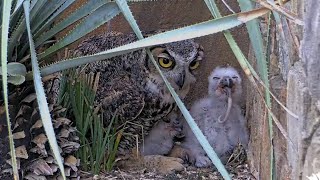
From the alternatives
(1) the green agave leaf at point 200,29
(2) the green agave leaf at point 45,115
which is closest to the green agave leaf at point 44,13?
(2) the green agave leaf at point 45,115

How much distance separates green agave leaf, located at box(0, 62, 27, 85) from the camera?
79.4 inches

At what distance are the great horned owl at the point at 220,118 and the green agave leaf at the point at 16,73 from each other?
1.21 metres

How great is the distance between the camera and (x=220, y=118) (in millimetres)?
3234

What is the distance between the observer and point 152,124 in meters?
3.16

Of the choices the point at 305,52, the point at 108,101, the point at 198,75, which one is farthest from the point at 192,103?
the point at 305,52

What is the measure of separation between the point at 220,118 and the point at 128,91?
461 mm

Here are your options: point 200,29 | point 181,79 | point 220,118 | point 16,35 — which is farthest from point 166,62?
point 200,29

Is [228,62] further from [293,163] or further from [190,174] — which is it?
[293,163]

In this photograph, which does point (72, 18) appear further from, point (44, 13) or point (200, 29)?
point (200, 29)

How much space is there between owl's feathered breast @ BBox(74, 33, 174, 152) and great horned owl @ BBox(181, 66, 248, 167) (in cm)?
17

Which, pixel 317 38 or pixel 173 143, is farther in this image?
pixel 173 143

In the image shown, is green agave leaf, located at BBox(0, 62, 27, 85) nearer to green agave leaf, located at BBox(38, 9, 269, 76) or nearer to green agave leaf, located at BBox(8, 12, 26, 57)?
green agave leaf, located at BBox(8, 12, 26, 57)

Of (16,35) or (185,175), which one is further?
(185,175)

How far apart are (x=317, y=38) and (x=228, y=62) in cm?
196
